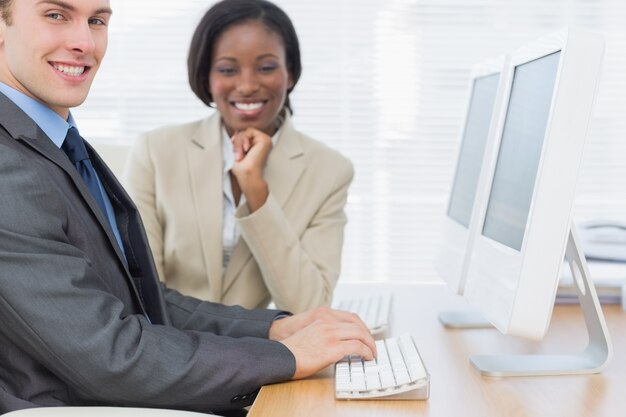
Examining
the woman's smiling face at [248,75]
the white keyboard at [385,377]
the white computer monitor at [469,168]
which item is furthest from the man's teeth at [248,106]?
the white keyboard at [385,377]

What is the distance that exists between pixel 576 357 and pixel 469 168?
2.06 ft

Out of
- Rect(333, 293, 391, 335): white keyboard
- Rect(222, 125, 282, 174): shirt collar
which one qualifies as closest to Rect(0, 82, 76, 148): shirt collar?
Rect(333, 293, 391, 335): white keyboard

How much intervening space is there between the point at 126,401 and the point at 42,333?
6.9 inches

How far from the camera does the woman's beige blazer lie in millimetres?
2322

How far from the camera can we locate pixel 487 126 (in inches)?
75.6

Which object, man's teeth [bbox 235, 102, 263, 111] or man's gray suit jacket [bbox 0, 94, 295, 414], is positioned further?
man's teeth [bbox 235, 102, 263, 111]

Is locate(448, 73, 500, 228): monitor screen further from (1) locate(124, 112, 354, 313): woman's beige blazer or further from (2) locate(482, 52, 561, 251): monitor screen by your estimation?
(1) locate(124, 112, 354, 313): woman's beige blazer

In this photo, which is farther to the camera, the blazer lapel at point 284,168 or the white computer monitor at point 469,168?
the blazer lapel at point 284,168

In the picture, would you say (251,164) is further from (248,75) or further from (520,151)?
(520,151)

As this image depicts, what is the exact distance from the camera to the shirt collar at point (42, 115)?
4.80 feet

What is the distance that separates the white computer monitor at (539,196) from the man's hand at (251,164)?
2.72 ft

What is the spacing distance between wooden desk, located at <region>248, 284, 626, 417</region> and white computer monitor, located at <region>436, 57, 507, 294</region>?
148 millimetres

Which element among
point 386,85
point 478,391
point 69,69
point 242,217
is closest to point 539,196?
point 478,391

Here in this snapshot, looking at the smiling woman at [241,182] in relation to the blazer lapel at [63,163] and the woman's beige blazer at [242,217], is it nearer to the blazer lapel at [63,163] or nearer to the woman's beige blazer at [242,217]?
the woman's beige blazer at [242,217]
